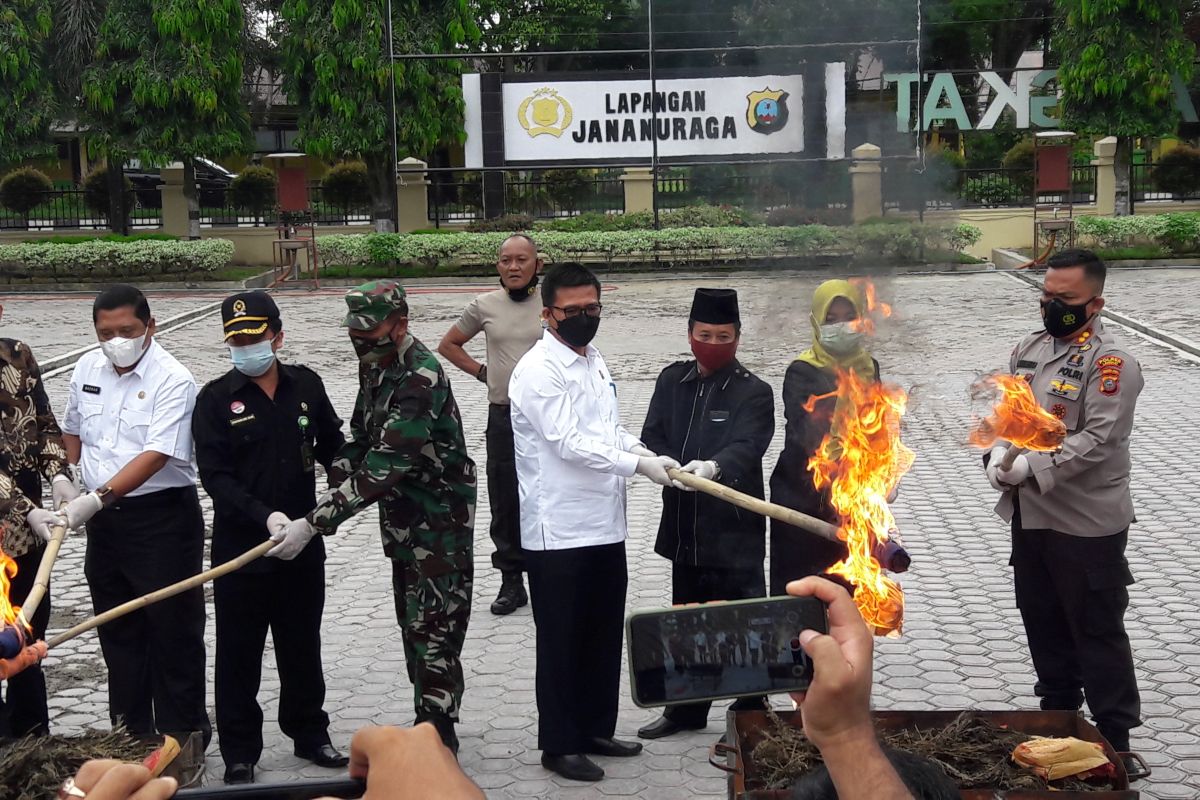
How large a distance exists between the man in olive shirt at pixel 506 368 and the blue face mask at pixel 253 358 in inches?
82.2

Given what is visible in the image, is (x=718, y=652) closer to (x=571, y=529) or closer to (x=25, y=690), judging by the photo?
(x=571, y=529)

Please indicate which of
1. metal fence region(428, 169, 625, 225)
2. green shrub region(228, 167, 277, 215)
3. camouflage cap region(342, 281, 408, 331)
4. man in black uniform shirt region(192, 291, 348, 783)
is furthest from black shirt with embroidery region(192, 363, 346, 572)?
green shrub region(228, 167, 277, 215)

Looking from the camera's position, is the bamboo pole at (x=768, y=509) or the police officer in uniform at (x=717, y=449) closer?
the bamboo pole at (x=768, y=509)

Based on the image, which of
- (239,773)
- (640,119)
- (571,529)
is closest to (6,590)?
(239,773)

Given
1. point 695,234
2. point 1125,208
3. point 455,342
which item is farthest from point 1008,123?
point 455,342

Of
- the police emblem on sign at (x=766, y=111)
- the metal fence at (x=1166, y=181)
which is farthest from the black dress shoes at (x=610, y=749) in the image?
the metal fence at (x=1166, y=181)

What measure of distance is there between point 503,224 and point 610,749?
2736cm

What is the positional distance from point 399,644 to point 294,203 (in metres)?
24.6

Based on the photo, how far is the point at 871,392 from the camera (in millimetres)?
4691

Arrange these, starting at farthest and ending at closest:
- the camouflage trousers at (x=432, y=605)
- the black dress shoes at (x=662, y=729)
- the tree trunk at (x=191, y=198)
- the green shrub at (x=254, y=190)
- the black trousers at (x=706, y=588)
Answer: the green shrub at (x=254, y=190)
the tree trunk at (x=191, y=198)
the black dress shoes at (x=662, y=729)
the black trousers at (x=706, y=588)
the camouflage trousers at (x=432, y=605)

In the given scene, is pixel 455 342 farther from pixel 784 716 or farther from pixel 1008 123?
pixel 1008 123

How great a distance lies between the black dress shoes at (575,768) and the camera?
5.25 m

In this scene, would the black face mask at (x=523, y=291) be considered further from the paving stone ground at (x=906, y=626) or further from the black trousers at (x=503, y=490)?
the paving stone ground at (x=906, y=626)

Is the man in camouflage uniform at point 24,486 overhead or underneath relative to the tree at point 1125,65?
underneath
